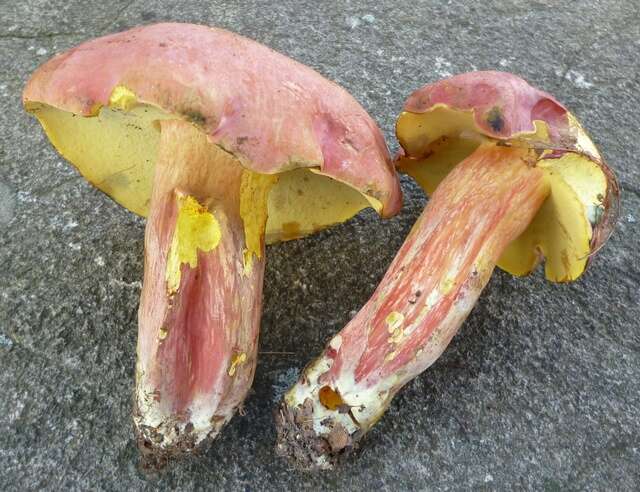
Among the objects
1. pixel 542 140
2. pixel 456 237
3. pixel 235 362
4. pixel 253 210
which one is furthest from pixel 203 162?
pixel 542 140

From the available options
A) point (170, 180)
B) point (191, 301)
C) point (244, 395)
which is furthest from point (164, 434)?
point (170, 180)

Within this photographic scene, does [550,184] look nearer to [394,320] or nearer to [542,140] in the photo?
[542,140]

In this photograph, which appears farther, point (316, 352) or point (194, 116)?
point (316, 352)

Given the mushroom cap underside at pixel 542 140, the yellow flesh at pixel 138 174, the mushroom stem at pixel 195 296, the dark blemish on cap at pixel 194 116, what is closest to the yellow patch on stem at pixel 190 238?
the mushroom stem at pixel 195 296

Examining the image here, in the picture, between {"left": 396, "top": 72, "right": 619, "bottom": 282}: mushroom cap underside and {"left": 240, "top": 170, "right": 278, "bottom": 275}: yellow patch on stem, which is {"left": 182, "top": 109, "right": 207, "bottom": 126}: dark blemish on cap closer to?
{"left": 240, "top": 170, "right": 278, "bottom": 275}: yellow patch on stem

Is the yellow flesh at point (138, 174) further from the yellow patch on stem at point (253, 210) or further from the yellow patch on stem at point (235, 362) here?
the yellow patch on stem at point (235, 362)

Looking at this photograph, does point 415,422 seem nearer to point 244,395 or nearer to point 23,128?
point 244,395

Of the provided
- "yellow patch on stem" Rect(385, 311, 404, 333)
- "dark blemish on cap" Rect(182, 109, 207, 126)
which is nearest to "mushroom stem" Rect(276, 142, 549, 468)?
"yellow patch on stem" Rect(385, 311, 404, 333)
